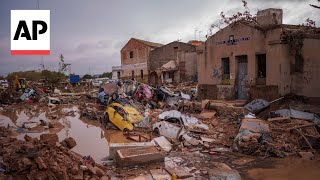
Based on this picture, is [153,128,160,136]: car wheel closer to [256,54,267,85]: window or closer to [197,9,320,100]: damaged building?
[197,9,320,100]: damaged building

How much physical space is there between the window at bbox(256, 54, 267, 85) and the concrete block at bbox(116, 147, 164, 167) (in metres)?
8.69

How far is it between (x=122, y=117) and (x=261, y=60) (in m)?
7.78

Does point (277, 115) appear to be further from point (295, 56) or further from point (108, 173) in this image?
point (108, 173)

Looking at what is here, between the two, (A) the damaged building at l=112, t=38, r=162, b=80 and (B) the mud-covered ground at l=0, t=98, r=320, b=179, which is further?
(A) the damaged building at l=112, t=38, r=162, b=80

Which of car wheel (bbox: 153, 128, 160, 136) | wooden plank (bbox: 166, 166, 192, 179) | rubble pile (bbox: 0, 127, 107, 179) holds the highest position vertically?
rubble pile (bbox: 0, 127, 107, 179)

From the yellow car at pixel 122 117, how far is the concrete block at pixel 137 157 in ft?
15.5

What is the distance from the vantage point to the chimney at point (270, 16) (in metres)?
15.6

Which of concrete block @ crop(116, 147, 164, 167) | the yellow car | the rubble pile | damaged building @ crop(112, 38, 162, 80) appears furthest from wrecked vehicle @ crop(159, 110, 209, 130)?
damaged building @ crop(112, 38, 162, 80)

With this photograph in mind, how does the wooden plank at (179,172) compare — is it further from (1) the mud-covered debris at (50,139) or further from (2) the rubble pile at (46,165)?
(1) the mud-covered debris at (50,139)

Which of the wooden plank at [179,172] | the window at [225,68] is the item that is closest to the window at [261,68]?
the window at [225,68]

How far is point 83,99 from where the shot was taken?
2877 cm

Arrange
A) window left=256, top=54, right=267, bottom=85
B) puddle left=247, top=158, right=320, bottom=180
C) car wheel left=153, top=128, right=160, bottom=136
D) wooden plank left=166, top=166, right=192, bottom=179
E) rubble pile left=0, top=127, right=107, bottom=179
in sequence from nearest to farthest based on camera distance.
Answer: rubble pile left=0, top=127, right=107, bottom=179, wooden plank left=166, top=166, right=192, bottom=179, puddle left=247, top=158, right=320, bottom=180, car wheel left=153, top=128, right=160, bottom=136, window left=256, top=54, right=267, bottom=85

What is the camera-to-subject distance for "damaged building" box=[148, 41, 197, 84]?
3381cm

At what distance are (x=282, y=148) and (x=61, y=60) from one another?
36.0m
